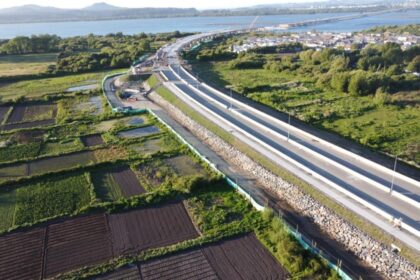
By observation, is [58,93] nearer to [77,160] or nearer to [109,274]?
[77,160]

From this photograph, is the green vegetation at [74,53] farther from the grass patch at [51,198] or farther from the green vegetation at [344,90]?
the grass patch at [51,198]

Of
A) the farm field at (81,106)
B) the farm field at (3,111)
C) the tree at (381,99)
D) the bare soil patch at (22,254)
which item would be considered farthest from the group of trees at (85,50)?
the bare soil patch at (22,254)

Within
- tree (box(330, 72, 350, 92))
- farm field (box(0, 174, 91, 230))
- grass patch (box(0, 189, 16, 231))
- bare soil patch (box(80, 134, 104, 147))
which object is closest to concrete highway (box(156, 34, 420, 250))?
bare soil patch (box(80, 134, 104, 147))

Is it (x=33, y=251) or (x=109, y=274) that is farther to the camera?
(x=33, y=251)

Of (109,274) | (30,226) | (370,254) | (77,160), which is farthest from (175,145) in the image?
(370,254)

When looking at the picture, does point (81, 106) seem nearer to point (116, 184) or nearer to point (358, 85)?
point (116, 184)

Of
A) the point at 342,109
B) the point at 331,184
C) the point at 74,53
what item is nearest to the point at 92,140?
the point at 331,184

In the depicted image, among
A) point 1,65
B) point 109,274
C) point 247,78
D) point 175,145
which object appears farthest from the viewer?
point 1,65
